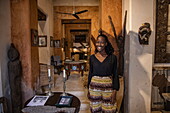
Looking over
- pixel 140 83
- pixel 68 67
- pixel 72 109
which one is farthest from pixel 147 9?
pixel 68 67

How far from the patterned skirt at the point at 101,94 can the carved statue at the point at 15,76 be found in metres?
1.73

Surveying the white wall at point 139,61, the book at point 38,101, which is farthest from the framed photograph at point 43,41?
the white wall at point 139,61

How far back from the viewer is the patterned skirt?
6.54ft

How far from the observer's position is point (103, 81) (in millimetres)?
1991

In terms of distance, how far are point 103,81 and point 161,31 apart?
193cm

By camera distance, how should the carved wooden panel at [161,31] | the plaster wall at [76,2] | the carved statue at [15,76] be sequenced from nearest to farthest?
1. the carved statue at [15,76]
2. the carved wooden panel at [161,31]
3. the plaster wall at [76,2]

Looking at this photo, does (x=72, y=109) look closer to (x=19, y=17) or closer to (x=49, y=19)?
(x=19, y=17)

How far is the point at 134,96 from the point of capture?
2723mm

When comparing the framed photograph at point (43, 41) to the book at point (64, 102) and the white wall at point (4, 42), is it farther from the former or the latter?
the book at point (64, 102)

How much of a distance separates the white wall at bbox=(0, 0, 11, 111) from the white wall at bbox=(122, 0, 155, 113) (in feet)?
8.86

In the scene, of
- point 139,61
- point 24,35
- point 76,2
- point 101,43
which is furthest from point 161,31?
point 76,2

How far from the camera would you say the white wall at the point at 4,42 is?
101 inches

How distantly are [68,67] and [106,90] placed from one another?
3792 millimetres

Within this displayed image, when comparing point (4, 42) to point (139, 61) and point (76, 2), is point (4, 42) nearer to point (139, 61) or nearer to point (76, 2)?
point (139, 61)
